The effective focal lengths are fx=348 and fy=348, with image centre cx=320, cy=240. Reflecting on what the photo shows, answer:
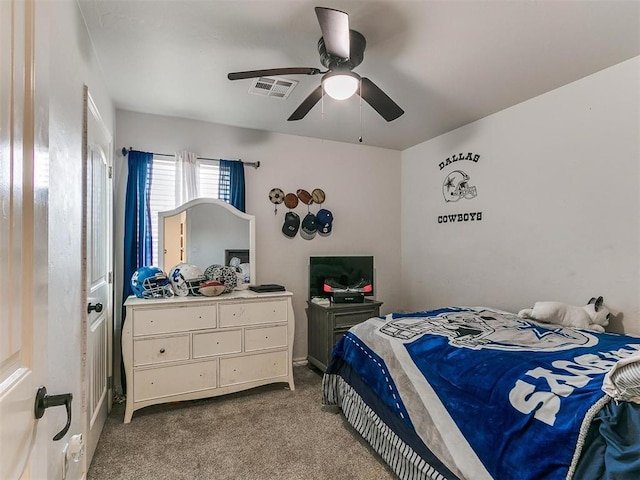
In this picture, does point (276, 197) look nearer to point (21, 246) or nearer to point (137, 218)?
point (137, 218)

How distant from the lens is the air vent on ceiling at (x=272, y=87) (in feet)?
8.46

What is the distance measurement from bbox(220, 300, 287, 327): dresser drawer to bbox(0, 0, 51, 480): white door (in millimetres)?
2130

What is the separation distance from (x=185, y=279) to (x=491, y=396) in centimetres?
241

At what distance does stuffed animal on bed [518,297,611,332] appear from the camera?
233 centimetres

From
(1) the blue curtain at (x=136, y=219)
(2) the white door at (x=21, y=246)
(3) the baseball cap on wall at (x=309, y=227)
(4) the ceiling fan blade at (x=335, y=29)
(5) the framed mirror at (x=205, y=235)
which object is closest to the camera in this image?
(2) the white door at (x=21, y=246)

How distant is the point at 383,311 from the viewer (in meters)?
4.31

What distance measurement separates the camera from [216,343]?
2.86 m

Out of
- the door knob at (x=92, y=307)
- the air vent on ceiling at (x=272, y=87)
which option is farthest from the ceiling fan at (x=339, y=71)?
the door knob at (x=92, y=307)

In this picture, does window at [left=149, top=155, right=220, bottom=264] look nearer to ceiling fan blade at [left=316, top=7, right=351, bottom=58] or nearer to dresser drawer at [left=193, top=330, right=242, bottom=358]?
dresser drawer at [left=193, top=330, right=242, bottom=358]

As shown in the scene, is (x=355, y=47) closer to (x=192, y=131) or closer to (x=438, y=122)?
(x=438, y=122)

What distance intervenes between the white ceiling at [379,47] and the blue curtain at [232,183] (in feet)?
1.87

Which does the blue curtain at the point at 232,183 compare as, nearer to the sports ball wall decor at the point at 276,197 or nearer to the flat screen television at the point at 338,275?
the sports ball wall decor at the point at 276,197

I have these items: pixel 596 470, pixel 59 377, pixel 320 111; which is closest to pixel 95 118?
pixel 59 377

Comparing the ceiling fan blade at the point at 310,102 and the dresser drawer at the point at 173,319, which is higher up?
the ceiling fan blade at the point at 310,102
